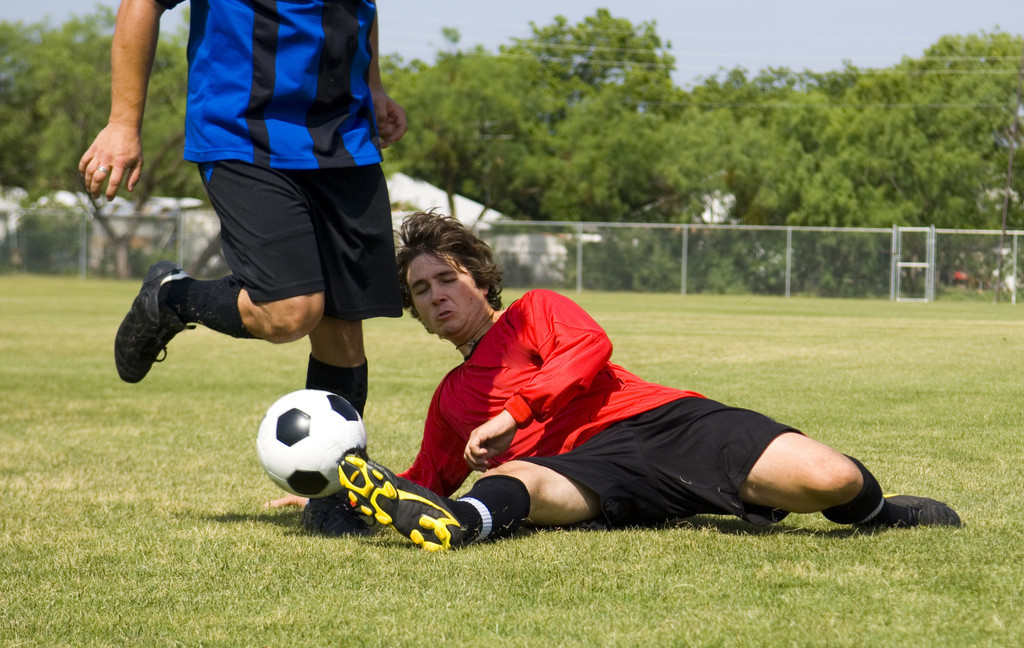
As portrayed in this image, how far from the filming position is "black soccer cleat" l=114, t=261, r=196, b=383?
371 cm

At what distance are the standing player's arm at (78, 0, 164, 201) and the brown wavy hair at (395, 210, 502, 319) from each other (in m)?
0.93

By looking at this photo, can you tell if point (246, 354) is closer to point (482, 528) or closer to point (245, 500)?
point (245, 500)

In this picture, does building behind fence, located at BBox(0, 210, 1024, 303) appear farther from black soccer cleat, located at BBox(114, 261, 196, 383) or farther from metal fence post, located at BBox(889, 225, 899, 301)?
black soccer cleat, located at BBox(114, 261, 196, 383)

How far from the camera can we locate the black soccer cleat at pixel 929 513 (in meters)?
3.50

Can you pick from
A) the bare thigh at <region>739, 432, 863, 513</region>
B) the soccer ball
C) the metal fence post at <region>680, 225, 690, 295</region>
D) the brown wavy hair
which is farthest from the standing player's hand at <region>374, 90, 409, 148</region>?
the metal fence post at <region>680, 225, 690, 295</region>

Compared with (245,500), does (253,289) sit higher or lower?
higher

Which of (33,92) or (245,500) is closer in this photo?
(245,500)

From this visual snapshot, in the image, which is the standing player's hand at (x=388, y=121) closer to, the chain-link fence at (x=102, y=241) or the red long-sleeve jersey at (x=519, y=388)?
the red long-sleeve jersey at (x=519, y=388)

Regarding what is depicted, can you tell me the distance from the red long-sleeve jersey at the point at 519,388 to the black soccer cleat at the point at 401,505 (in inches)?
18.8

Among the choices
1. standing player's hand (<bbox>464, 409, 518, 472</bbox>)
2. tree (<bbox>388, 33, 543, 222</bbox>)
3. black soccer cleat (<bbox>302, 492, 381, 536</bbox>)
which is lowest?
black soccer cleat (<bbox>302, 492, 381, 536</bbox>)

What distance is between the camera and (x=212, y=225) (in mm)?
34250

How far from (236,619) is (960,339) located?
12.3 meters

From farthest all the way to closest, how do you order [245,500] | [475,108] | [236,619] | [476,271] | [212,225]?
[475,108] → [212,225] → [245,500] → [476,271] → [236,619]

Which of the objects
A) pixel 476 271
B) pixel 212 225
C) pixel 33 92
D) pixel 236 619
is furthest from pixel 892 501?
pixel 33 92
